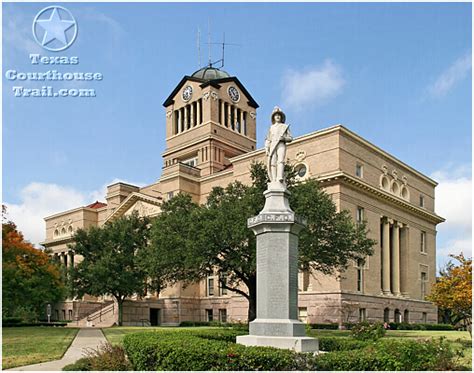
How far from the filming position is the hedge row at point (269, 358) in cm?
1251

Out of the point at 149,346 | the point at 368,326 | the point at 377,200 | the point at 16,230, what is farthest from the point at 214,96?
the point at 149,346

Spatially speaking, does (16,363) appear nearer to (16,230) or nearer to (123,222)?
(16,230)

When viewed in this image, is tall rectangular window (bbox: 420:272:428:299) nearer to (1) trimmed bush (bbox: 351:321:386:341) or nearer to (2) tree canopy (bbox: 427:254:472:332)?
(2) tree canopy (bbox: 427:254:472:332)

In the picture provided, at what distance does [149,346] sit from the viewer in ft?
44.2

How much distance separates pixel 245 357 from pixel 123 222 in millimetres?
48532

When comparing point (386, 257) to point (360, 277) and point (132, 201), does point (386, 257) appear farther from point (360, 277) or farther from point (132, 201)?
point (132, 201)

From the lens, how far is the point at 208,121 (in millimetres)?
72750

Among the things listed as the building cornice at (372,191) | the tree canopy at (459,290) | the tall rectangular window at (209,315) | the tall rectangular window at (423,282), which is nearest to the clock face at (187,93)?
the tall rectangular window at (209,315)

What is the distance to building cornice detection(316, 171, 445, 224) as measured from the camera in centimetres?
4978

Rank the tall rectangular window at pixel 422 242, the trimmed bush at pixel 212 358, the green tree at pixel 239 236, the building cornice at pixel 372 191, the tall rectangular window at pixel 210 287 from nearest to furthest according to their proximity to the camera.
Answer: the trimmed bush at pixel 212 358 < the green tree at pixel 239 236 < the building cornice at pixel 372 191 < the tall rectangular window at pixel 210 287 < the tall rectangular window at pixel 422 242

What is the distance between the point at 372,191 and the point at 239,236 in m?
24.3

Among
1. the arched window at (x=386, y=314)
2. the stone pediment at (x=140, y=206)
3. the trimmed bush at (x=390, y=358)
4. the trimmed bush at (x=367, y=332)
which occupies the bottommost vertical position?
the arched window at (x=386, y=314)

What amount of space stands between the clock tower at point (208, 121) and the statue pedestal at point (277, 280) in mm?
52038

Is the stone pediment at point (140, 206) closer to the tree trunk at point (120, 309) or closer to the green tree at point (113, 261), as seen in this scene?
the green tree at point (113, 261)
